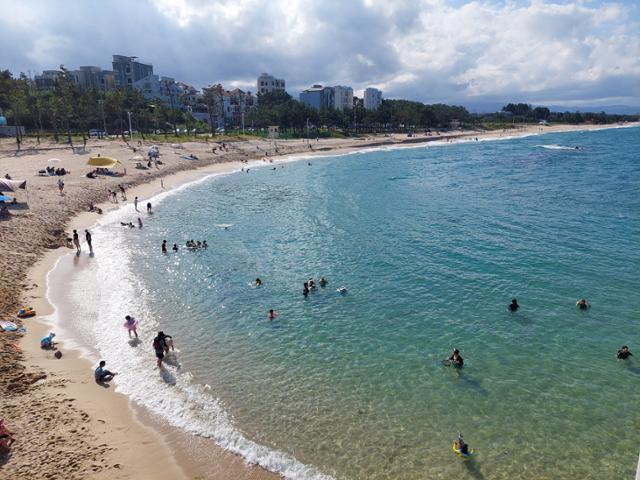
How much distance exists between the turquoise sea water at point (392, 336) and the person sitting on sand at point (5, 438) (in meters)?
3.94

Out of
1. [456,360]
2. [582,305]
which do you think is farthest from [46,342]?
[582,305]

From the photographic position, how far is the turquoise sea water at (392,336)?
1334 cm

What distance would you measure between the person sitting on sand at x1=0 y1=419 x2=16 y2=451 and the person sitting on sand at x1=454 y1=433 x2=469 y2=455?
1281 cm

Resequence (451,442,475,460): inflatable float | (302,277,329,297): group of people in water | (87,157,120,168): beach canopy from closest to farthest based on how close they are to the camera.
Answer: (451,442,475,460): inflatable float, (302,277,329,297): group of people in water, (87,157,120,168): beach canopy

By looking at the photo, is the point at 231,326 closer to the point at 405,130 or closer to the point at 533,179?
the point at 533,179

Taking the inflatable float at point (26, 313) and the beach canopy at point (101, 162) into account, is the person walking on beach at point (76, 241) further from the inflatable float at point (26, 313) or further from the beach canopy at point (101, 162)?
the beach canopy at point (101, 162)

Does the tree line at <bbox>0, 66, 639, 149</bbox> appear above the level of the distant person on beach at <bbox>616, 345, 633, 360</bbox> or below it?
above

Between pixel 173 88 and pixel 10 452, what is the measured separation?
181403 mm

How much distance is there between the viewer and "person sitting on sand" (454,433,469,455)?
12.7 metres

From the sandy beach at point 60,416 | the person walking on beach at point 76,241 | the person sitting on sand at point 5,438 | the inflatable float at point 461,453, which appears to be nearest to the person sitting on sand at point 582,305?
the inflatable float at point 461,453

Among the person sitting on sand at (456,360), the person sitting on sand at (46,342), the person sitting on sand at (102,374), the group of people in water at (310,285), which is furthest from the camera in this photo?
the group of people in water at (310,285)

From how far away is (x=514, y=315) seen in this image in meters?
20.9

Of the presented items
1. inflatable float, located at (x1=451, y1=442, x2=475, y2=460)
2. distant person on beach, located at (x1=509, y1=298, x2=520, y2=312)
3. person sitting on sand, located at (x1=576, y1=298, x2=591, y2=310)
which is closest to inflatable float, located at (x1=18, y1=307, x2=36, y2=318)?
inflatable float, located at (x1=451, y1=442, x2=475, y2=460)

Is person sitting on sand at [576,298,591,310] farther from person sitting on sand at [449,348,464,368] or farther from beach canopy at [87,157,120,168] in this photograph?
beach canopy at [87,157,120,168]
